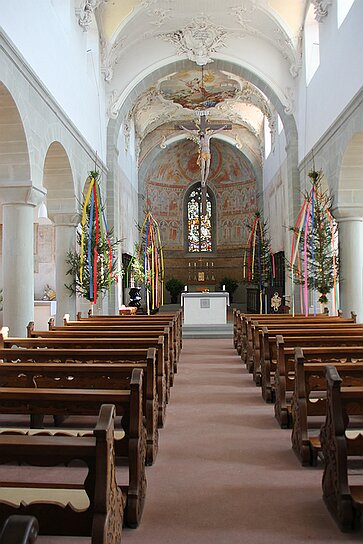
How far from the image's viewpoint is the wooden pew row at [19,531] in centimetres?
131

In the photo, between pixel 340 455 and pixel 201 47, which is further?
pixel 201 47

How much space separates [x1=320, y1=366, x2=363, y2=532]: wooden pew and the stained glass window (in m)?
24.7

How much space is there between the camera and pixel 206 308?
15.7 meters

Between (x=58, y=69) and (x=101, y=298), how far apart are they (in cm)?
635

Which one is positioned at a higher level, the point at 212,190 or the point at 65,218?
the point at 212,190

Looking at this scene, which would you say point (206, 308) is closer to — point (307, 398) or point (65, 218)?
point (65, 218)

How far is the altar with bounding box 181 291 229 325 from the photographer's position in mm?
15625

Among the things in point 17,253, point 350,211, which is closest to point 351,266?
point 350,211

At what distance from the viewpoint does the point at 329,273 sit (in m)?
12.3

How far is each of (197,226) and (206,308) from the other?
13060 mm

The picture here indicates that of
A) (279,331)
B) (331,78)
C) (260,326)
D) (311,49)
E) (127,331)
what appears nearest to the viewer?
(279,331)

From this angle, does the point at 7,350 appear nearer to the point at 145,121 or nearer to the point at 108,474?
the point at 108,474

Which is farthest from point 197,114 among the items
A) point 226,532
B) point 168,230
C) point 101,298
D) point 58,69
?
point 226,532

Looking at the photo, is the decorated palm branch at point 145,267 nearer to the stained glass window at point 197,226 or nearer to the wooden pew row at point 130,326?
the stained glass window at point 197,226
